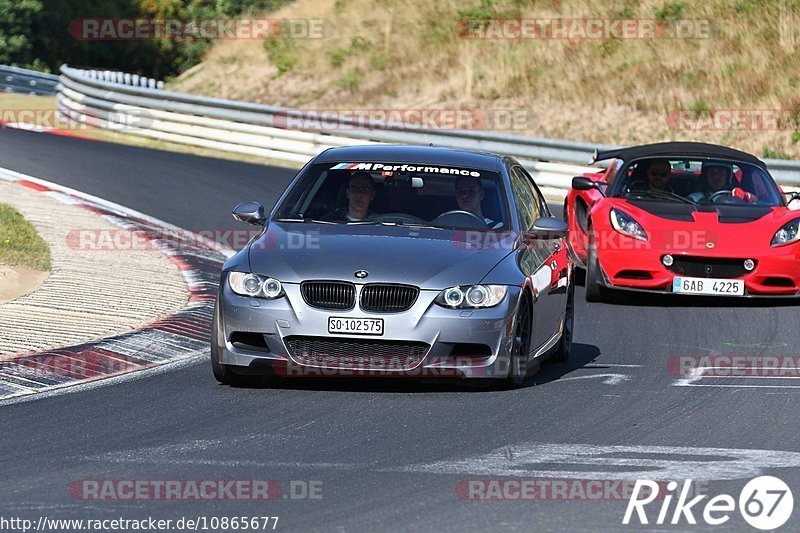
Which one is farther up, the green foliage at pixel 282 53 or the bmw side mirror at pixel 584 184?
the bmw side mirror at pixel 584 184

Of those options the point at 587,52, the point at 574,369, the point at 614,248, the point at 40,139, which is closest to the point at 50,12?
the point at 587,52

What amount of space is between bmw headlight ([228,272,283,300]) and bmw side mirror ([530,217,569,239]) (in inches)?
76.3

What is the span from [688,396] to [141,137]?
20527 millimetres

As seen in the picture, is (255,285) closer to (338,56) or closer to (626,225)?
(626,225)

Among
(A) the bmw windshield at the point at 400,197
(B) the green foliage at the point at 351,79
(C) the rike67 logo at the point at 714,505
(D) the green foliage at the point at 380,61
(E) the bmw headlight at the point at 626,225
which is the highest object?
(A) the bmw windshield at the point at 400,197

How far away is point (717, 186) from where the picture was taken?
1466 centimetres

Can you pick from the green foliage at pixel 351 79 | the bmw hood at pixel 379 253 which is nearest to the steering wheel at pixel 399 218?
the bmw hood at pixel 379 253

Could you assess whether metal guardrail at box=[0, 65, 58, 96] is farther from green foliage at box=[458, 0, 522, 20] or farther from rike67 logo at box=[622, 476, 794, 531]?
rike67 logo at box=[622, 476, 794, 531]

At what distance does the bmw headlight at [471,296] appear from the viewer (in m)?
8.73

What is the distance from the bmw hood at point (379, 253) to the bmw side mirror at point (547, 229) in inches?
11.2

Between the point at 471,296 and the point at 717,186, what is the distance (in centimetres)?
647

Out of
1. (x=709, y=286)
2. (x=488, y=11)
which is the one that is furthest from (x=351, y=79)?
(x=709, y=286)

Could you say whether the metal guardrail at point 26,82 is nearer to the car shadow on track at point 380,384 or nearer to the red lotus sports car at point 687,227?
the red lotus sports car at point 687,227

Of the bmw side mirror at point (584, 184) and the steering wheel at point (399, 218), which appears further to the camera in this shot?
the bmw side mirror at point (584, 184)
